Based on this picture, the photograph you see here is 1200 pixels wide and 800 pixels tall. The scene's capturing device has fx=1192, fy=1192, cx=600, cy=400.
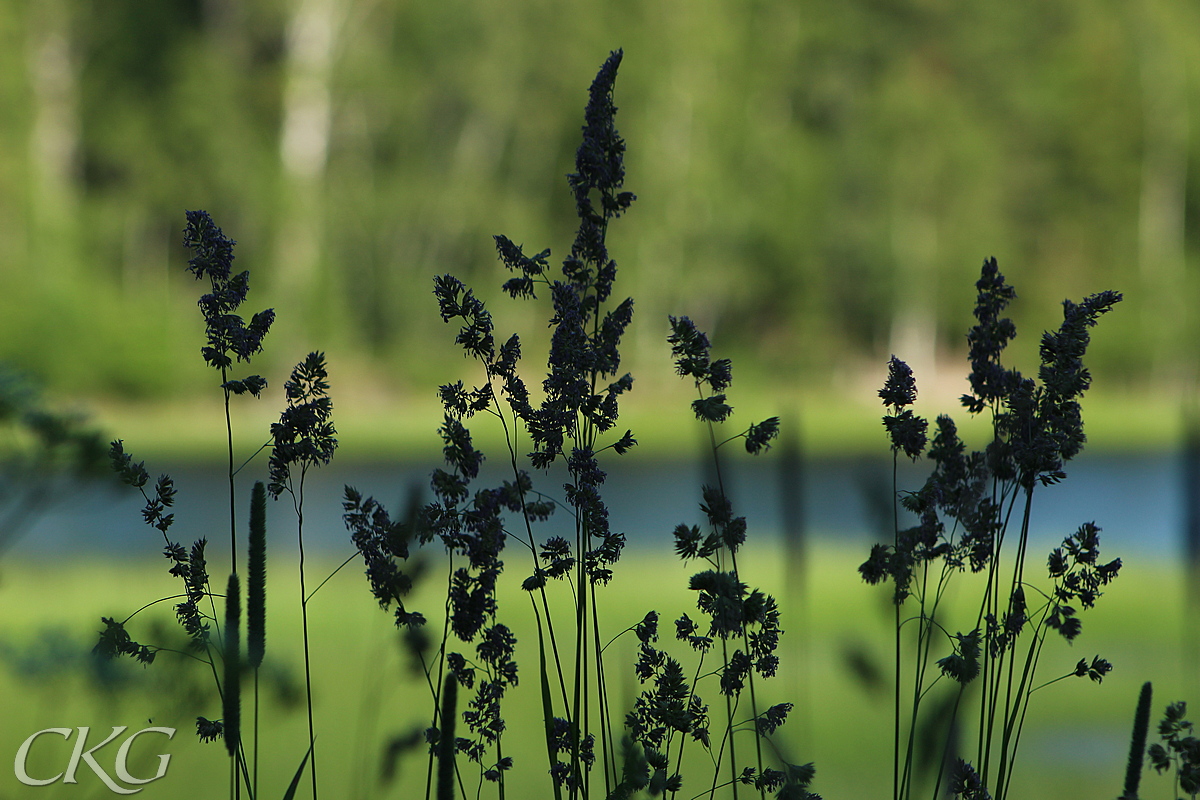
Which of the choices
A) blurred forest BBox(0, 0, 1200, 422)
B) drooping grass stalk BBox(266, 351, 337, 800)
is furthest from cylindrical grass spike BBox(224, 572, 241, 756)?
blurred forest BBox(0, 0, 1200, 422)

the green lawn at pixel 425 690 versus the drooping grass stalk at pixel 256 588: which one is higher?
the green lawn at pixel 425 690

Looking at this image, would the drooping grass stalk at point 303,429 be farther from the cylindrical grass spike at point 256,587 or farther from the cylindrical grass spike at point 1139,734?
the cylindrical grass spike at point 1139,734

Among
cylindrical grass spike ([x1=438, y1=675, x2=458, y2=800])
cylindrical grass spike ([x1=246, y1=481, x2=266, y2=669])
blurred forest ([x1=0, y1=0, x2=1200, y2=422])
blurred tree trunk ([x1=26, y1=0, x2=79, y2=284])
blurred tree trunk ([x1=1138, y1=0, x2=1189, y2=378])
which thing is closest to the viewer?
cylindrical grass spike ([x1=438, y1=675, x2=458, y2=800])

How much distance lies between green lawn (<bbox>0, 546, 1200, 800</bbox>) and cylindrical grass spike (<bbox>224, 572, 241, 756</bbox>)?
19cm

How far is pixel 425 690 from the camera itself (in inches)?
199

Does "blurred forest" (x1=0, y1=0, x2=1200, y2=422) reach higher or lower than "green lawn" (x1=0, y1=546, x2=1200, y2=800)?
higher

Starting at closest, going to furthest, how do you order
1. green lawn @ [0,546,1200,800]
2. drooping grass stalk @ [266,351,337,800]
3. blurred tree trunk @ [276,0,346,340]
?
drooping grass stalk @ [266,351,337,800] → green lawn @ [0,546,1200,800] → blurred tree trunk @ [276,0,346,340]

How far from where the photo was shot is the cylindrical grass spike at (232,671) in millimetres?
1177

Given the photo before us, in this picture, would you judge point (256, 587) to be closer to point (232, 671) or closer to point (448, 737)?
point (232, 671)

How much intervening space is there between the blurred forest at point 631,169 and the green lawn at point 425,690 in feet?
55.0

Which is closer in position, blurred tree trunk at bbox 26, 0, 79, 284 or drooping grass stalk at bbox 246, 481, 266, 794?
drooping grass stalk at bbox 246, 481, 266, 794

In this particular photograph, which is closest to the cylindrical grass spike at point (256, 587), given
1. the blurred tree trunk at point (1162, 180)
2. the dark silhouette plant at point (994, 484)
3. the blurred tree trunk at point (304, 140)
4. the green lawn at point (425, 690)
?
the green lawn at point (425, 690)

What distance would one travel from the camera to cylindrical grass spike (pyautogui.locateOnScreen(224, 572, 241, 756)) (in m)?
1.18

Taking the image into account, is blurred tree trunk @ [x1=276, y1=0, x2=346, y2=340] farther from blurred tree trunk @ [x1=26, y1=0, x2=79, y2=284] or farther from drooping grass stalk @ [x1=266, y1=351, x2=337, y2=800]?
drooping grass stalk @ [x1=266, y1=351, x2=337, y2=800]
